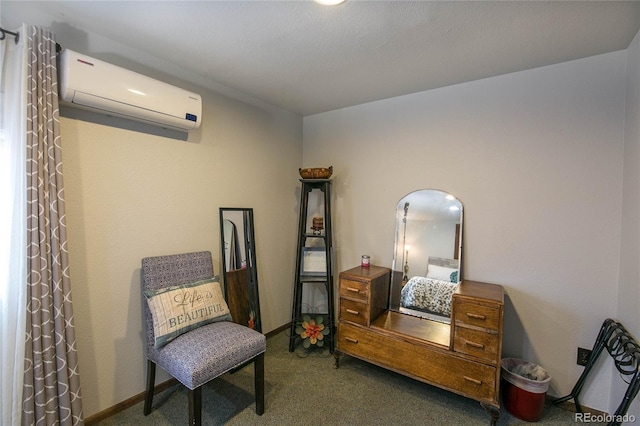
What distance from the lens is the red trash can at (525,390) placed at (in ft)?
5.92

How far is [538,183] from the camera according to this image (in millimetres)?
2047

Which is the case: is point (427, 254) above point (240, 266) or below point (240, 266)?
above

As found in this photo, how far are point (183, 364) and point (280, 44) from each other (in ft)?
6.42

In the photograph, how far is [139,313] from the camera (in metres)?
1.96

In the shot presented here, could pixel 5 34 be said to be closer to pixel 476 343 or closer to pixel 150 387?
pixel 150 387

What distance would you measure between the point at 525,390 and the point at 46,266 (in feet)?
9.30

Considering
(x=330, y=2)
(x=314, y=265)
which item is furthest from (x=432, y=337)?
(x=330, y=2)

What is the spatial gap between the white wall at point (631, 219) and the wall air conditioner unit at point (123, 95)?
2711 mm

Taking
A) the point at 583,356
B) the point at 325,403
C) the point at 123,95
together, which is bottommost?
the point at 325,403

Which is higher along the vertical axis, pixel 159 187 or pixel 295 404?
pixel 159 187

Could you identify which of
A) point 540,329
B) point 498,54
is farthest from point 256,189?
point 540,329

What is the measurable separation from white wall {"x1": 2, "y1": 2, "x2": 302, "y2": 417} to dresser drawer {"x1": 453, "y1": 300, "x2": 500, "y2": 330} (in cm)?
187

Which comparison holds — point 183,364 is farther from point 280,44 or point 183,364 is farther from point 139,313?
point 280,44

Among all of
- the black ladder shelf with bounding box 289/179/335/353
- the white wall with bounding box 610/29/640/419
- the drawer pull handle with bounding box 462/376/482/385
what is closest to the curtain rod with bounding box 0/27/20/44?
the black ladder shelf with bounding box 289/179/335/353
